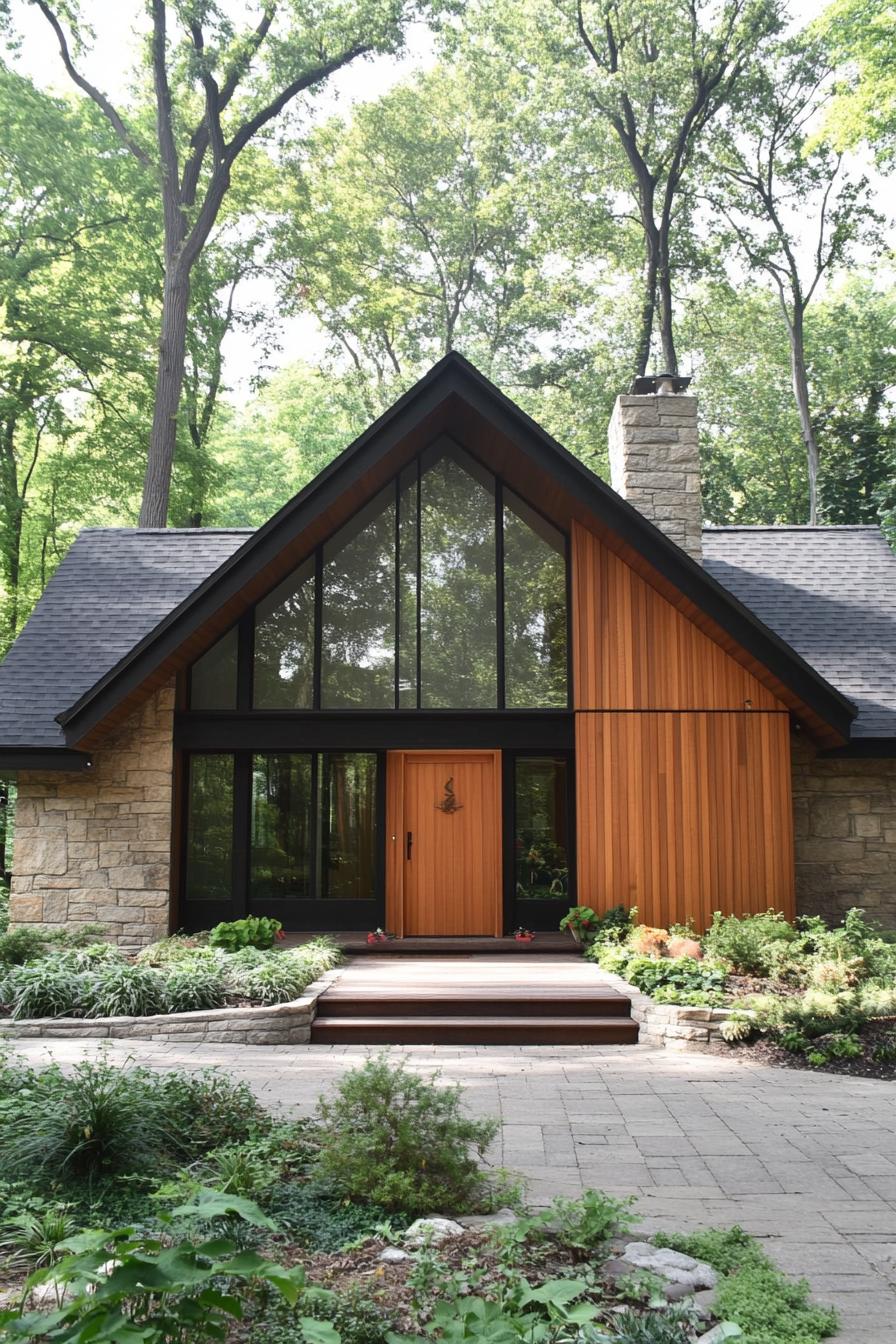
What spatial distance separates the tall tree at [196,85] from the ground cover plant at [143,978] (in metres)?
10.4

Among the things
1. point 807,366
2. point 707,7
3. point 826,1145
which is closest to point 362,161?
point 707,7

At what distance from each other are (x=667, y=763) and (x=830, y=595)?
12.6ft

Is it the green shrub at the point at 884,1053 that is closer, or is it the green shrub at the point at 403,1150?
the green shrub at the point at 403,1150

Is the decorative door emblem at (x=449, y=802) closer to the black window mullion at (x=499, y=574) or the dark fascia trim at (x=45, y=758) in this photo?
the black window mullion at (x=499, y=574)

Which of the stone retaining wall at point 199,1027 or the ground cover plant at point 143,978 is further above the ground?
the ground cover plant at point 143,978

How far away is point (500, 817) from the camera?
10781 mm

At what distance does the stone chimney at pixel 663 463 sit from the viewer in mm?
11188

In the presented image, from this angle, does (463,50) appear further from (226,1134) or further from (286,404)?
(226,1134)

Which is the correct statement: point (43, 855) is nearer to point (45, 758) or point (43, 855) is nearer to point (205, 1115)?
point (45, 758)

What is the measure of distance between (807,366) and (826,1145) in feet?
76.5

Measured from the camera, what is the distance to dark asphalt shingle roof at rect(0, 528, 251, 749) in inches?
423

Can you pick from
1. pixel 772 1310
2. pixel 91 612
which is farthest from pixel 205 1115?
pixel 91 612

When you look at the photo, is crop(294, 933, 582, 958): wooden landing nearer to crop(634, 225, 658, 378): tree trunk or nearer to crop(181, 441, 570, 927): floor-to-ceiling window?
crop(181, 441, 570, 927): floor-to-ceiling window

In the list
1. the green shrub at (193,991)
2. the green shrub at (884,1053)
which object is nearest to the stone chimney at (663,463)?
the green shrub at (884,1053)
